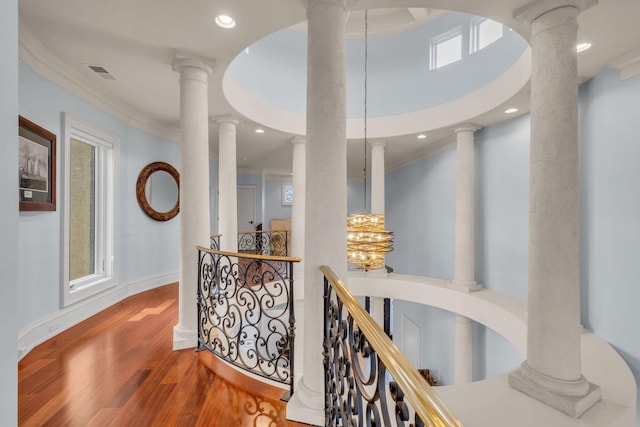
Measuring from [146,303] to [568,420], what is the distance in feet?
17.8

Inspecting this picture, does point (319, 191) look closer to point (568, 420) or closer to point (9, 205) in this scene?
point (9, 205)

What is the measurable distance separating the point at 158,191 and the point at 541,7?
6298 mm

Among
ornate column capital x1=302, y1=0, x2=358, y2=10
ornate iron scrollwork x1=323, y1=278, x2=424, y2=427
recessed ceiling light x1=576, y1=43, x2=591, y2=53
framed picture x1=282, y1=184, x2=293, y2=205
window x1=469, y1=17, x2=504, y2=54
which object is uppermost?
window x1=469, y1=17, x2=504, y2=54

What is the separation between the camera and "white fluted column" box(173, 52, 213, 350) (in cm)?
Result: 341

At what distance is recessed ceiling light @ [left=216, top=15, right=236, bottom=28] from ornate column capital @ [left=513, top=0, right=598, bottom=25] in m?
2.60

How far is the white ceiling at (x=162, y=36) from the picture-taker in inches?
104

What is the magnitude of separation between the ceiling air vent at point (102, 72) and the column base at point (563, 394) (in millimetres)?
5633

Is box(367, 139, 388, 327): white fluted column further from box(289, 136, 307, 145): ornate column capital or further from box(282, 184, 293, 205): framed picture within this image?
box(282, 184, 293, 205): framed picture

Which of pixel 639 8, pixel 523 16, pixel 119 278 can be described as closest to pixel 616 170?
pixel 639 8

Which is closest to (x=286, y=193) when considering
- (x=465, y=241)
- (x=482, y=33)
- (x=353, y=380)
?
(x=465, y=241)

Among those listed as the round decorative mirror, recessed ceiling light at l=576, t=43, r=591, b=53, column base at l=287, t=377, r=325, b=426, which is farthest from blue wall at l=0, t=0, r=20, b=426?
the round decorative mirror

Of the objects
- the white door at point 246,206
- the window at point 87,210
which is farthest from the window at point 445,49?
the white door at point 246,206

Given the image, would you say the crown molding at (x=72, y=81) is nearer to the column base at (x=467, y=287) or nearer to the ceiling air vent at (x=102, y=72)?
the ceiling air vent at (x=102, y=72)

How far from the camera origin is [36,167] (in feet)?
10.9
